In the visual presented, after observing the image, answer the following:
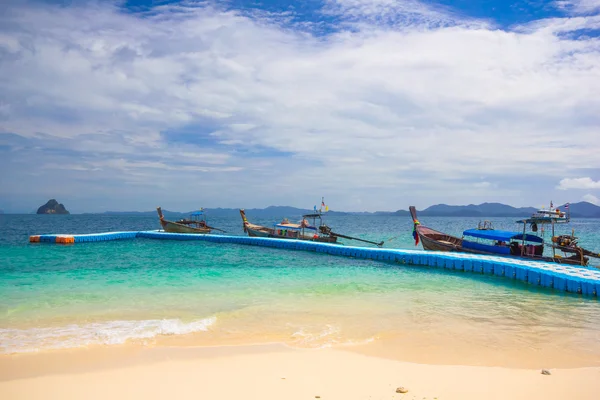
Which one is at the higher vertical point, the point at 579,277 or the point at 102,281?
the point at 579,277

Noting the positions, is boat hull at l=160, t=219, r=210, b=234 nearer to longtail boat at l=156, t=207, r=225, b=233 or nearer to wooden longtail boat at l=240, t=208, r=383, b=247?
longtail boat at l=156, t=207, r=225, b=233

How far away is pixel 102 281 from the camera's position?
18.4 m

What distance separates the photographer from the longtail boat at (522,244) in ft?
73.8

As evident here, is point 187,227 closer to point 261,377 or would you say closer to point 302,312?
point 302,312

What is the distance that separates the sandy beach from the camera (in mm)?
6680

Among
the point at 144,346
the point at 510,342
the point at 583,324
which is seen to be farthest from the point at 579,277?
the point at 144,346

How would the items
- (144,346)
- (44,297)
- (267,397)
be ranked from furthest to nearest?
(44,297) → (144,346) → (267,397)

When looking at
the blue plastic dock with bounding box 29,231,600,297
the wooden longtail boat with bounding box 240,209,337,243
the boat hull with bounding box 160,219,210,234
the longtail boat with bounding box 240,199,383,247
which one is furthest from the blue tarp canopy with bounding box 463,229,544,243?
the boat hull with bounding box 160,219,210,234

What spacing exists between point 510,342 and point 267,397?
6195 mm

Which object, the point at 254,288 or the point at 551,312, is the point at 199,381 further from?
the point at 551,312

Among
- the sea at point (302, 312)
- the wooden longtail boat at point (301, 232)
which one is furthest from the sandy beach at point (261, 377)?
the wooden longtail boat at point (301, 232)

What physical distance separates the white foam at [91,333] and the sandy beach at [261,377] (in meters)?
0.63

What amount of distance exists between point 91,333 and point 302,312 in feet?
18.3

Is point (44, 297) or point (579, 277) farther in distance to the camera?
point (579, 277)
